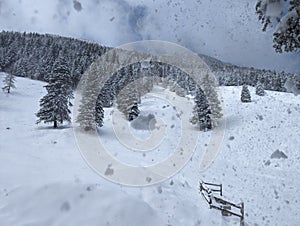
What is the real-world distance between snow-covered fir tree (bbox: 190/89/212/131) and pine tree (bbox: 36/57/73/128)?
17.8 m

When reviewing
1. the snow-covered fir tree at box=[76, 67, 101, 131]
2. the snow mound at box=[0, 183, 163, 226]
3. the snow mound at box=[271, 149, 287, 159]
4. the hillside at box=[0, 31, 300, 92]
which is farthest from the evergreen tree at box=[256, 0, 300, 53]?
the hillside at box=[0, 31, 300, 92]

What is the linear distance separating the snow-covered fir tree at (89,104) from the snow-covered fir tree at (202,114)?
47.1 ft

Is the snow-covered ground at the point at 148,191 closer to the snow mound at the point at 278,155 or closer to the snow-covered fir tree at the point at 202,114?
the snow mound at the point at 278,155

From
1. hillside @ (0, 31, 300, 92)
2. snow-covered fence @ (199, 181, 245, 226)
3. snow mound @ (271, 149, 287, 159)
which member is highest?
hillside @ (0, 31, 300, 92)

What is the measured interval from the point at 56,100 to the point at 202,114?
19574 mm

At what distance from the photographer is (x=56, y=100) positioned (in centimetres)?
2850

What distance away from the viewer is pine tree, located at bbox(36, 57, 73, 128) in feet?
92.6

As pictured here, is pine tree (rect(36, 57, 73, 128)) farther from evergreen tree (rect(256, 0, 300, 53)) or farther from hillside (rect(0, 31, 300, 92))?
hillside (rect(0, 31, 300, 92))

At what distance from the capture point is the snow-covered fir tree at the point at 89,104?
2698 centimetres

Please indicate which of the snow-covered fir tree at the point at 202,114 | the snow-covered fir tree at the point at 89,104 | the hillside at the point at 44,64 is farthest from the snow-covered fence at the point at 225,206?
the hillside at the point at 44,64

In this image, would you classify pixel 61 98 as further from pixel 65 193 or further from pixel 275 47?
pixel 275 47

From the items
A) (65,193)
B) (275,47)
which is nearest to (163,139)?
(65,193)

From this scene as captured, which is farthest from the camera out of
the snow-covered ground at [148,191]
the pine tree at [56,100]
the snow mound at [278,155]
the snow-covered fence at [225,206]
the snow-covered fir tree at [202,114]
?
the snow-covered fir tree at [202,114]

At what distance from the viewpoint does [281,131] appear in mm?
25406
